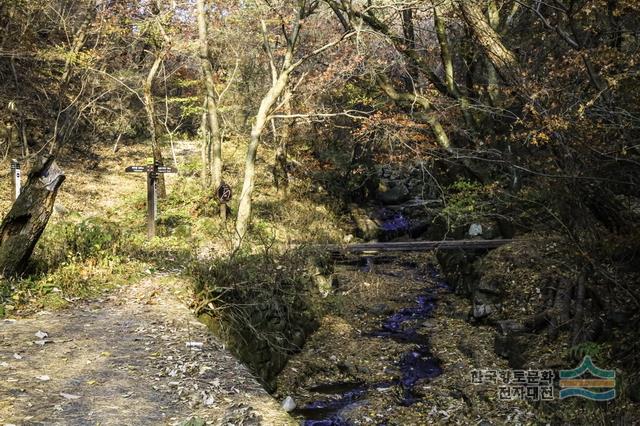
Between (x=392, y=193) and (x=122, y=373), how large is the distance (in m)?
17.5

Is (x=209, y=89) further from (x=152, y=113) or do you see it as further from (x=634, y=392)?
(x=634, y=392)

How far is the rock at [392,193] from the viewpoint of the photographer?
21.6 m

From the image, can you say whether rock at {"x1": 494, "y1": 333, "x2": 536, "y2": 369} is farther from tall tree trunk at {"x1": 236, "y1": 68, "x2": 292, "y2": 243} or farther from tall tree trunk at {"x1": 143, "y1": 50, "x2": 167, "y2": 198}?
tall tree trunk at {"x1": 143, "y1": 50, "x2": 167, "y2": 198}

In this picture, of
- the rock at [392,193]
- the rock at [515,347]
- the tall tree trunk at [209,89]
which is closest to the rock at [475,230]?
the rock at [515,347]

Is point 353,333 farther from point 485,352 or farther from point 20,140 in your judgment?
point 20,140

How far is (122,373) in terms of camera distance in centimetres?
548

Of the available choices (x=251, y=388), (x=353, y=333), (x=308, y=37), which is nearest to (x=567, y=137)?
(x=251, y=388)

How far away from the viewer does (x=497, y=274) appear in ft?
36.4

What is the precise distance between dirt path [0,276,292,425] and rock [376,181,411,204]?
15.1m

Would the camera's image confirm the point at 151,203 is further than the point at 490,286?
Yes

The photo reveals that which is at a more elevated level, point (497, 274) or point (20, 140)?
point (20, 140)

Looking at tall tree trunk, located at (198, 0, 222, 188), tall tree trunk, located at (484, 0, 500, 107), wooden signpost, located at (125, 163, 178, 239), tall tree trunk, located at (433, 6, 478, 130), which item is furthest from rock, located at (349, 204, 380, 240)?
wooden signpost, located at (125, 163, 178, 239)

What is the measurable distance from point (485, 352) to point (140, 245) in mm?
7980

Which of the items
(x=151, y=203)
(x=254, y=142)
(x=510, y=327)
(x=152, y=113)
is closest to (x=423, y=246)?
(x=510, y=327)
